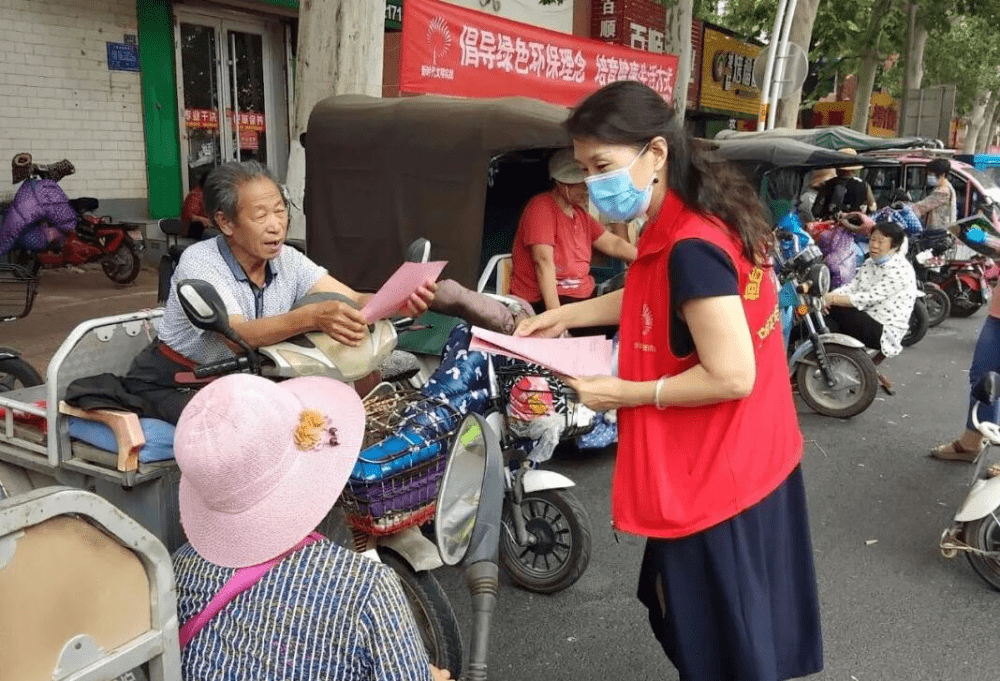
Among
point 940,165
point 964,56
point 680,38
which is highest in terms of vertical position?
point 964,56

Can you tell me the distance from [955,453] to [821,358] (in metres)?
1.12

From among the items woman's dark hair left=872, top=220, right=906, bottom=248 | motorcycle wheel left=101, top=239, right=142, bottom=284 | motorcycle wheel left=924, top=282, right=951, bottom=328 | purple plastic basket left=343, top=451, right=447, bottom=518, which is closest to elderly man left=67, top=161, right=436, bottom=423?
purple plastic basket left=343, top=451, right=447, bottom=518

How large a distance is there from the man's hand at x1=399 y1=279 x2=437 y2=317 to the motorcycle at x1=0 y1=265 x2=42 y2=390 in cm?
263

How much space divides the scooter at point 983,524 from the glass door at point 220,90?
9.18 metres

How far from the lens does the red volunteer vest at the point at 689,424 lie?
200 centimetres

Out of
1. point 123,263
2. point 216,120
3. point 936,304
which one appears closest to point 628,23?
point 216,120

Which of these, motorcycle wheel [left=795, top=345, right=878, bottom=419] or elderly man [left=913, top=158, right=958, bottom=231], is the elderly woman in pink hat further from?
elderly man [left=913, top=158, right=958, bottom=231]

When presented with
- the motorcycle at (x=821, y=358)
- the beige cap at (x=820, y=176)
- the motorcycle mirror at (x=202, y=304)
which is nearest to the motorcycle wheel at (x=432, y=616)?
the motorcycle mirror at (x=202, y=304)

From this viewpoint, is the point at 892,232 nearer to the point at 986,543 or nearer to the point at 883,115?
the point at 986,543

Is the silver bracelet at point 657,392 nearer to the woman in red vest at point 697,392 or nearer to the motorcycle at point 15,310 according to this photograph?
the woman in red vest at point 697,392

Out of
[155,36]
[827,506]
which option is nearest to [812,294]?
[827,506]

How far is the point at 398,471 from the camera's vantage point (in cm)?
253

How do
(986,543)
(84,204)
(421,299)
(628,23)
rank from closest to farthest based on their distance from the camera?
1. (421,299)
2. (986,543)
3. (84,204)
4. (628,23)

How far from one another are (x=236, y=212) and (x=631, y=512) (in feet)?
5.32
